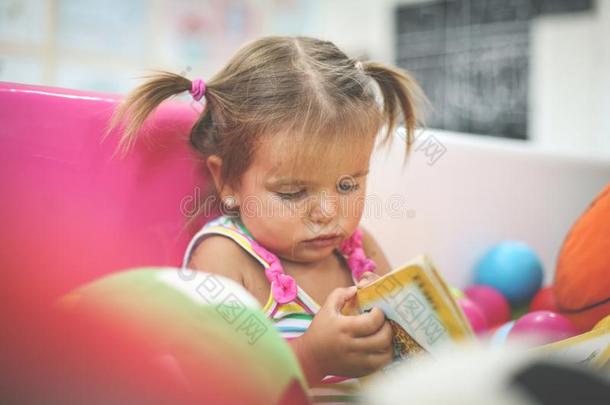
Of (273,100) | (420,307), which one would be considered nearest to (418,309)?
(420,307)

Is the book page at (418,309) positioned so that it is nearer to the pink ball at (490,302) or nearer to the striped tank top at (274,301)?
the striped tank top at (274,301)

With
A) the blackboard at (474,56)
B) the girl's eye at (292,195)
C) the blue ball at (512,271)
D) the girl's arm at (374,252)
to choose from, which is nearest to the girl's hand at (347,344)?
the girl's eye at (292,195)

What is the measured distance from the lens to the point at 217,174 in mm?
664

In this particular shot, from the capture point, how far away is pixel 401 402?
11.1 inches

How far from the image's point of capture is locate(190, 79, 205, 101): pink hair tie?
65cm

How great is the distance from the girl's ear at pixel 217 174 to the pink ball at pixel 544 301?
0.57 m

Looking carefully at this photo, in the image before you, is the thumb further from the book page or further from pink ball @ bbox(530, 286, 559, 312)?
pink ball @ bbox(530, 286, 559, 312)

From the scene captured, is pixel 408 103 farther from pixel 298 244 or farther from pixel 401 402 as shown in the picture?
pixel 401 402

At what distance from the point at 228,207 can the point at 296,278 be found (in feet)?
0.36

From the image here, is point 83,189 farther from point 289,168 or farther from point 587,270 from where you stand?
point 587,270

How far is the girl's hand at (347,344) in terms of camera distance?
0.52 meters

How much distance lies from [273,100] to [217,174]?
0.12 m

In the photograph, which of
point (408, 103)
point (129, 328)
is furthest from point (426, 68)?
point (129, 328)

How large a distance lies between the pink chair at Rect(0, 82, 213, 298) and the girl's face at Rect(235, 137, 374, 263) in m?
0.10
